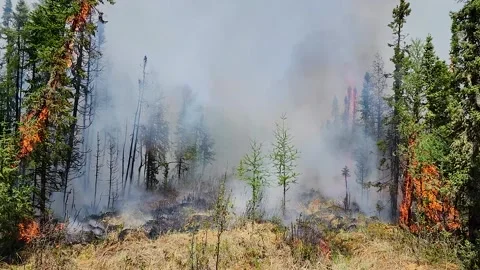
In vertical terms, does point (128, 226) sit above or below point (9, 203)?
below

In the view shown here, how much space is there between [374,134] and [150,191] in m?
40.5

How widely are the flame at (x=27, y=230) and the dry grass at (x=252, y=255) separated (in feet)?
8.45

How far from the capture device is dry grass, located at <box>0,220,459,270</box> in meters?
10.1

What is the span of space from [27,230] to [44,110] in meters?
5.40

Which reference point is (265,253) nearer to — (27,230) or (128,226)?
(27,230)

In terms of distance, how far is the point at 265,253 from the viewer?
11.2 meters

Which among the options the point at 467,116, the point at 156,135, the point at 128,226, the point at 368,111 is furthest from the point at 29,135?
the point at 368,111

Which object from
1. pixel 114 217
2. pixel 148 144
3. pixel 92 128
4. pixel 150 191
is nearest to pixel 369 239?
pixel 114 217

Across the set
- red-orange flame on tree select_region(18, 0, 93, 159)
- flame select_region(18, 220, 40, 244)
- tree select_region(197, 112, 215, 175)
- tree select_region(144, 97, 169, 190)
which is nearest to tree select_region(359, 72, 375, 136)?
tree select_region(197, 112, 215, 175)

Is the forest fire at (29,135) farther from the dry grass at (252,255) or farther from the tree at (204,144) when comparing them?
the tree at (204,144)

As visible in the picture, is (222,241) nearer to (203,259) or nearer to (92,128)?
(203,259)

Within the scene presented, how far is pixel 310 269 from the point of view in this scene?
9453mm

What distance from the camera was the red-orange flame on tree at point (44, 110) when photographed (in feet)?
53.3

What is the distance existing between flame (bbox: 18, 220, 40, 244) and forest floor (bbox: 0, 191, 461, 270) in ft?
5.09
